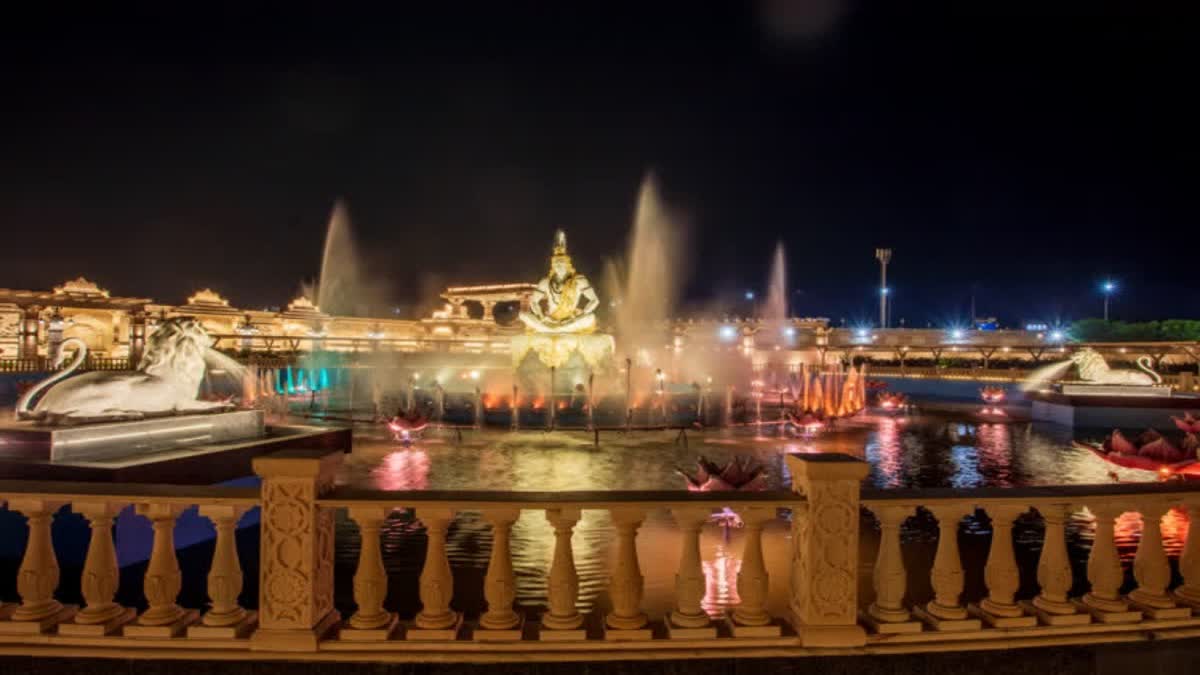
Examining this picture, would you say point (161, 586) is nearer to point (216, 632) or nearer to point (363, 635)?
point (216, 632)

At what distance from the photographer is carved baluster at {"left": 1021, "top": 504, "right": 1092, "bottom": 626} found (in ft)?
14.9

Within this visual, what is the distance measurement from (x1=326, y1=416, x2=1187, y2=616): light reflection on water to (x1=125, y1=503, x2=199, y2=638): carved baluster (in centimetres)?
194

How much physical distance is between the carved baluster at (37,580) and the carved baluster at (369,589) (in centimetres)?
169

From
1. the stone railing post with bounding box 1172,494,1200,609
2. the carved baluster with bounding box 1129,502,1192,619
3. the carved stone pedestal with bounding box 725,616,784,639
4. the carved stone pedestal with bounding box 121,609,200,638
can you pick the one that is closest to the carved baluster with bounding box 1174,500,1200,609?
the stone railing post with bounding box 1172,494,1200,609

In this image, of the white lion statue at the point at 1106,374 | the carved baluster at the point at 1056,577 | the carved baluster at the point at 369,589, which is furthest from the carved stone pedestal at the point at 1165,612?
the white lion statue at the point at 1106,374

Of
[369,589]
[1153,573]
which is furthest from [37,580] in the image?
[1153,573]

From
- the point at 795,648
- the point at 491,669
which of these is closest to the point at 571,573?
the point at 491,669

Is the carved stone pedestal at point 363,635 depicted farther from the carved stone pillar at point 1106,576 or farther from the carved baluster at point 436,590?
the carved stone pillar at point 1106,576

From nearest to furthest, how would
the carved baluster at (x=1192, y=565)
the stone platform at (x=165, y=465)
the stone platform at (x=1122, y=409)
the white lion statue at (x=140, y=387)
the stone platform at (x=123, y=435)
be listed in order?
1. the carved baluster at (x=1192, y=565)
2. the stone platform at (x=165, y=465)
3. the stone platform at (x=123, y=435)
4. the white lion statue at (x=140, y=387)
5. the stone platform at (x=1122, y=409)

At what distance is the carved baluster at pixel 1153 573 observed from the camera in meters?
4.61

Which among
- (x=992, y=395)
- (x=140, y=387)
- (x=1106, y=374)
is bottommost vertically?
(x=992, y=395)

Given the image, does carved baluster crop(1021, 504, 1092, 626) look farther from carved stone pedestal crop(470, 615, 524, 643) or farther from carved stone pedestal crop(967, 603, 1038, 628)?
carved stone pedestal crop(470, 615, 524, 643)

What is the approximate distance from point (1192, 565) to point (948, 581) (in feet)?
5.70

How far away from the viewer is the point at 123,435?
327 inches
